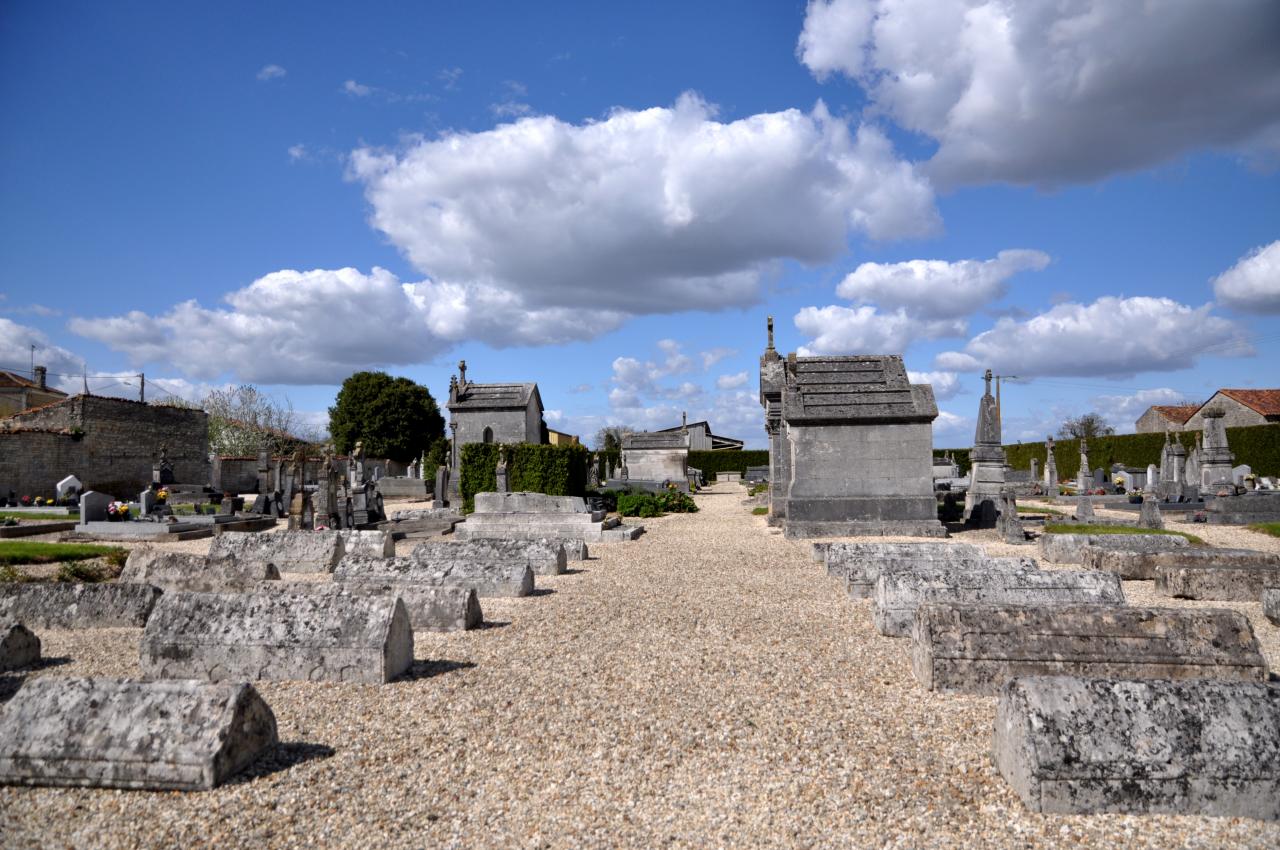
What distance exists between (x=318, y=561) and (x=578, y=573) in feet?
12.5

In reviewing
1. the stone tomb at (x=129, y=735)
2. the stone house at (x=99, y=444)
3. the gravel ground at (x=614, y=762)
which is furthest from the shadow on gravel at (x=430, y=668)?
the stone house at (x=99, y=444)

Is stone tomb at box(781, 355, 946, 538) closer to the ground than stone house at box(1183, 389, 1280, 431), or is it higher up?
closer to the ground

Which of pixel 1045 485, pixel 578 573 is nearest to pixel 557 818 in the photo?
pixel 578 573

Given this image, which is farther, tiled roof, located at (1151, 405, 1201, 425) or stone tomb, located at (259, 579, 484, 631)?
tiled roof, located at (1151, 405, 1201, 425)

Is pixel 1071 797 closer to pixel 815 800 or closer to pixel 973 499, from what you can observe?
pixel 815 800

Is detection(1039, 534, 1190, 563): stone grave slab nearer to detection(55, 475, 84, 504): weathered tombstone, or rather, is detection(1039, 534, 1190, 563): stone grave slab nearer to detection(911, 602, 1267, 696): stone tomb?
detection(911, 602, 1267, 696): stone tomb

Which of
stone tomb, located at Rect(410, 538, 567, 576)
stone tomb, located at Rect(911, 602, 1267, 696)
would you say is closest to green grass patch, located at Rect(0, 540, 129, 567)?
stone tomb, located at Rect(410, 538, 567, 576)

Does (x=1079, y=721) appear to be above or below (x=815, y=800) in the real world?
above

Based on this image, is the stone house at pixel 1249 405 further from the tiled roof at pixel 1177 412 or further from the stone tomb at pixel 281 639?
the stone tomb at pixel 281 639

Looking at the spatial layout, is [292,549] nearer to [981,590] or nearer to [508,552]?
[508,552]

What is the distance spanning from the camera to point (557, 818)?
11.8ft

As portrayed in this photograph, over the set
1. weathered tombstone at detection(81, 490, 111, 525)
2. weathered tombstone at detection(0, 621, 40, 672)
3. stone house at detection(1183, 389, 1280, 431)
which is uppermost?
stone house at detection(1183, 389, 1280, 431)

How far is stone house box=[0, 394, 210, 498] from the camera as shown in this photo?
84.0ft

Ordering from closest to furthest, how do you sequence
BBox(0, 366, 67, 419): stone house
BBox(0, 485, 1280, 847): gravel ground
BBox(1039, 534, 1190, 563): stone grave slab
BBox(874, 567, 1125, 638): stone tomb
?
BBox(0, 485, 1280, 847): gravel ground, BBox(874, 567, 1125, 638): stone tomb, BBox(1039, 534, 1190, 563): stone grave slab, BBox(0, 366, 67, 419): stone house
